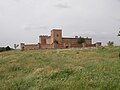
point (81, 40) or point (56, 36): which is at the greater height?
point (56, 36)

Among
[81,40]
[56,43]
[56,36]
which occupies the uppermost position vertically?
[56,36]

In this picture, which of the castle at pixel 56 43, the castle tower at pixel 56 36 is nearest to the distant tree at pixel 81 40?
the castle at pixel 56 43

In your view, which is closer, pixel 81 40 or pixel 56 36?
pixel 56 36

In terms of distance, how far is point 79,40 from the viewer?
7038 centimetres

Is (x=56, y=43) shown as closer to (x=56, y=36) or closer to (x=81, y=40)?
(x=56, y=36)

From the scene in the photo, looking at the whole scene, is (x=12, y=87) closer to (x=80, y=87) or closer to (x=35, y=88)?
(x=35, y=88)

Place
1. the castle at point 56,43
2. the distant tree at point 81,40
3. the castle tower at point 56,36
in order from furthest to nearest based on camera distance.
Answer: the distant tree at point 81,40, the castle tower at point 56,36, the castle at point 56,43

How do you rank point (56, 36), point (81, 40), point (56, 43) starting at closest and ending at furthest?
point (56, 43), point (56, 36), point (81, 40)

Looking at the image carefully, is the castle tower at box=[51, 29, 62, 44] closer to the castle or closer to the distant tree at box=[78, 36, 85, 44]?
the castle

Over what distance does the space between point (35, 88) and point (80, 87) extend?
1807mm

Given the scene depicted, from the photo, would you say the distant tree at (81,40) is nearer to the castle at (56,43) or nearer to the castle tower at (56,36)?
the castle at (56,43)

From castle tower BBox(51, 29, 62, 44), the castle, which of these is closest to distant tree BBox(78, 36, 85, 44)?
the castle

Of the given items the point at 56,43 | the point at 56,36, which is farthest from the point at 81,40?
the point at 56,43

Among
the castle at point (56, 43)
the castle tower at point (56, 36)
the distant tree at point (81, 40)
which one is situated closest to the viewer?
the castle at point (56, 43)
